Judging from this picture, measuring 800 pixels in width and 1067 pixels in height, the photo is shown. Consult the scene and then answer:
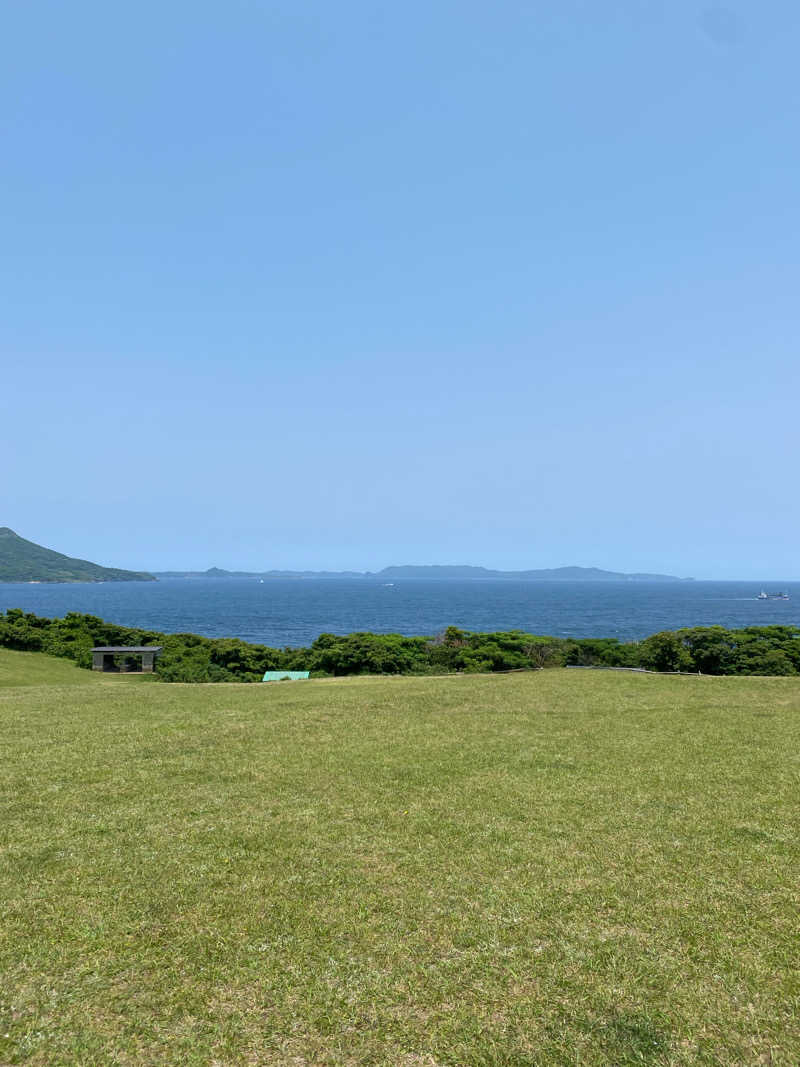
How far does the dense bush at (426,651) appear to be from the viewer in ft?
94.9

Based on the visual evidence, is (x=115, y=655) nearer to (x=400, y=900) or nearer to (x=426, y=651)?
(x=426, y=651)

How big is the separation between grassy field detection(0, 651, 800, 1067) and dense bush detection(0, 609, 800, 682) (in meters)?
18.8

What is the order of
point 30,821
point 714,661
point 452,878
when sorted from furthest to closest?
1. point 714,661
2. point 30,821
3. point 452,878

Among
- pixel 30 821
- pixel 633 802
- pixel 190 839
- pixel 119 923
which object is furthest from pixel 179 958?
pixel 633 802

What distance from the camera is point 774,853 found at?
6.71m

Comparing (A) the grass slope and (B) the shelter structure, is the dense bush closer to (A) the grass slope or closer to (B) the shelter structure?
(B) the shelter structure

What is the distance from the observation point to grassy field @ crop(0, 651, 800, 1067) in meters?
3.98

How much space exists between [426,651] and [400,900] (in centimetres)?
2924

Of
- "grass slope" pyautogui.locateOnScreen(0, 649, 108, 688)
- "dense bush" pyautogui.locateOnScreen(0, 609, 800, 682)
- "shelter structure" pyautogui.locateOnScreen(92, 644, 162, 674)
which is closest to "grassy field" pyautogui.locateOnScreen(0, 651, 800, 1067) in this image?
"grass slope" pyautogui.locateOnScreen(0, 649, 108, 688)

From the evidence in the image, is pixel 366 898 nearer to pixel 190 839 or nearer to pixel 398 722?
pixel 190 839

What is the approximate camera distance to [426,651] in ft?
114

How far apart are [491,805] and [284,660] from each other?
30849mm

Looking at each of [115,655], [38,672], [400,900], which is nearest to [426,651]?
[115,655]

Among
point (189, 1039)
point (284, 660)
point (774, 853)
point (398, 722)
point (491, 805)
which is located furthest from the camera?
point (284, 660)
